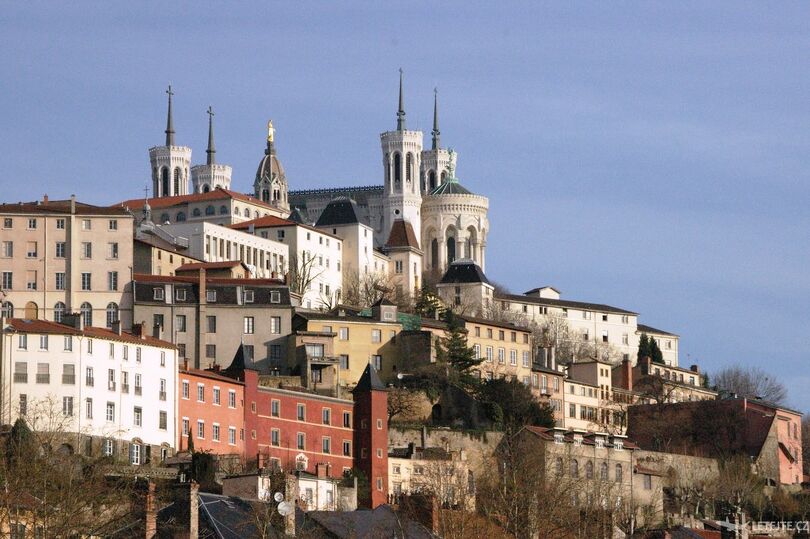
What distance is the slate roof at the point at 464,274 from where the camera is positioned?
471ft

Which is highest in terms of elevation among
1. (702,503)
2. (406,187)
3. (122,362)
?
(406,187)

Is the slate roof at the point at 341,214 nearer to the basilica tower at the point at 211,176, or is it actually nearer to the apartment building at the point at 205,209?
the apartment building at the point at 205,209

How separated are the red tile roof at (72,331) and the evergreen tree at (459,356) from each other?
20.4m

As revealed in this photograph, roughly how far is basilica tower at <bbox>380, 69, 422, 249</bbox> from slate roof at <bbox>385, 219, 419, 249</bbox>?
1.82 m

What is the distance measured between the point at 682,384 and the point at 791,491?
25264 millimetres

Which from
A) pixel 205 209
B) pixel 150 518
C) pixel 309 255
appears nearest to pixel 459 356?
pixel 309 255

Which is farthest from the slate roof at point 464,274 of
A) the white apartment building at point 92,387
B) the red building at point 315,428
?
the white apartment building at point 92,387

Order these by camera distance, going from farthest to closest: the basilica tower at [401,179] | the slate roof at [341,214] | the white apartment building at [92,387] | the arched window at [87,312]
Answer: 1. the basilica tower at [401,179]
2. the slate roof at [341,214]
3. the arched window at [87,312]
4. the white apartment building at [92,387]

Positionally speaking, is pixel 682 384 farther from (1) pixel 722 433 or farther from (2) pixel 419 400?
(2) pixel 419 400

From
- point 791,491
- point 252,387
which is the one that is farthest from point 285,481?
point 791,491

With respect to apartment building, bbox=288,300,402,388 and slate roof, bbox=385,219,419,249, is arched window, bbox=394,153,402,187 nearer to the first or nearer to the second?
slate roof, bbox=385,219,419,249

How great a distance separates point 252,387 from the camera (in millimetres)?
88562

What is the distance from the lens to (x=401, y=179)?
6594 inches

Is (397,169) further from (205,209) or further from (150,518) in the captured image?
(150,518)
